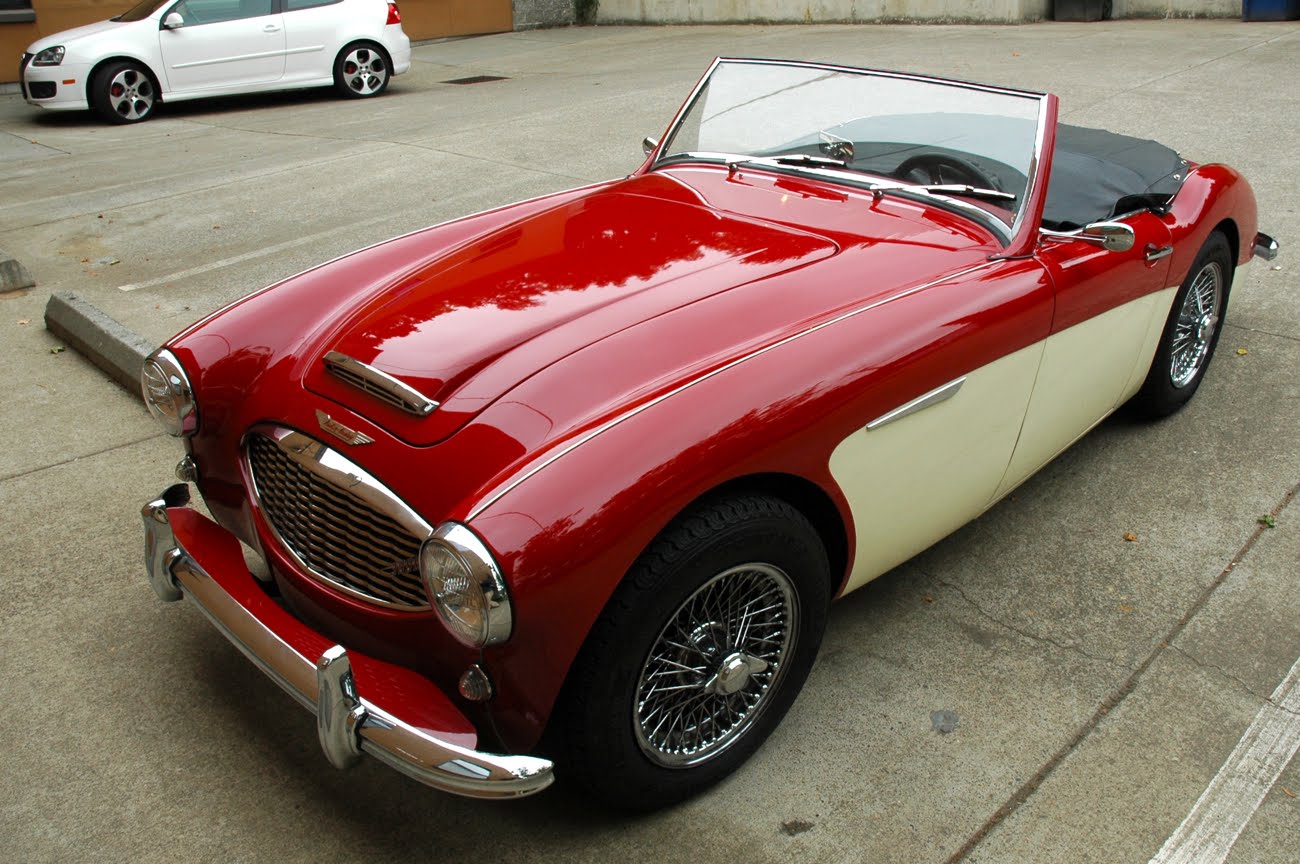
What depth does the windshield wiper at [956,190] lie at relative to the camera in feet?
11.1

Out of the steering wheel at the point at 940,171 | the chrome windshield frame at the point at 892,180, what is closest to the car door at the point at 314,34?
the chrome windshield frame at the point at 892,180

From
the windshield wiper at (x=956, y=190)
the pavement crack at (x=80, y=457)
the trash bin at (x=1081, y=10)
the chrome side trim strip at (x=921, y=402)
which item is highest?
the trash bin at (x=1081, y=10)

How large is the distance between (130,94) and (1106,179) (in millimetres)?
9927

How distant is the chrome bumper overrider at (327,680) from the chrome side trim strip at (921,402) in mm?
1172

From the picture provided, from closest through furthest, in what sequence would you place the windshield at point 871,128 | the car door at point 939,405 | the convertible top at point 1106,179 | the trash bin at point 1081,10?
1. the car door at point 939,405
2. the windshield at point 871,128
3. the convertible top at point 1106,179
4. the trash bin at point 1081,10

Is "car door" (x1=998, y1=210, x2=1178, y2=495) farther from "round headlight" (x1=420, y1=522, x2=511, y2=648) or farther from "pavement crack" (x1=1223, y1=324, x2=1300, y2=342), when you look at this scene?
"round headlight" (x1=420, y1=522, x2=511, y2=648)

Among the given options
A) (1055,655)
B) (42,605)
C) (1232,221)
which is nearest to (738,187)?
(1055,655)

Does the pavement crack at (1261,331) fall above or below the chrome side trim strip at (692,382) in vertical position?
below

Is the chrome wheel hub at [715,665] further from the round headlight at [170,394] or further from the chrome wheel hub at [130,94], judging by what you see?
the chrome wheel hub at [130,94]

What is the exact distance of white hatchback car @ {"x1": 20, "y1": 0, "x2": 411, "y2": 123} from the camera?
10.8 metres

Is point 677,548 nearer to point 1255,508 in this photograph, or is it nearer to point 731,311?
point 731,311

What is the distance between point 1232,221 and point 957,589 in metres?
2.03

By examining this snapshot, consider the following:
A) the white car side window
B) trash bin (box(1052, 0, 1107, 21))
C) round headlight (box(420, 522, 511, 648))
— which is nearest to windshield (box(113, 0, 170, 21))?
the white car side window

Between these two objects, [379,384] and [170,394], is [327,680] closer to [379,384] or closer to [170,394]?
[379,384]
